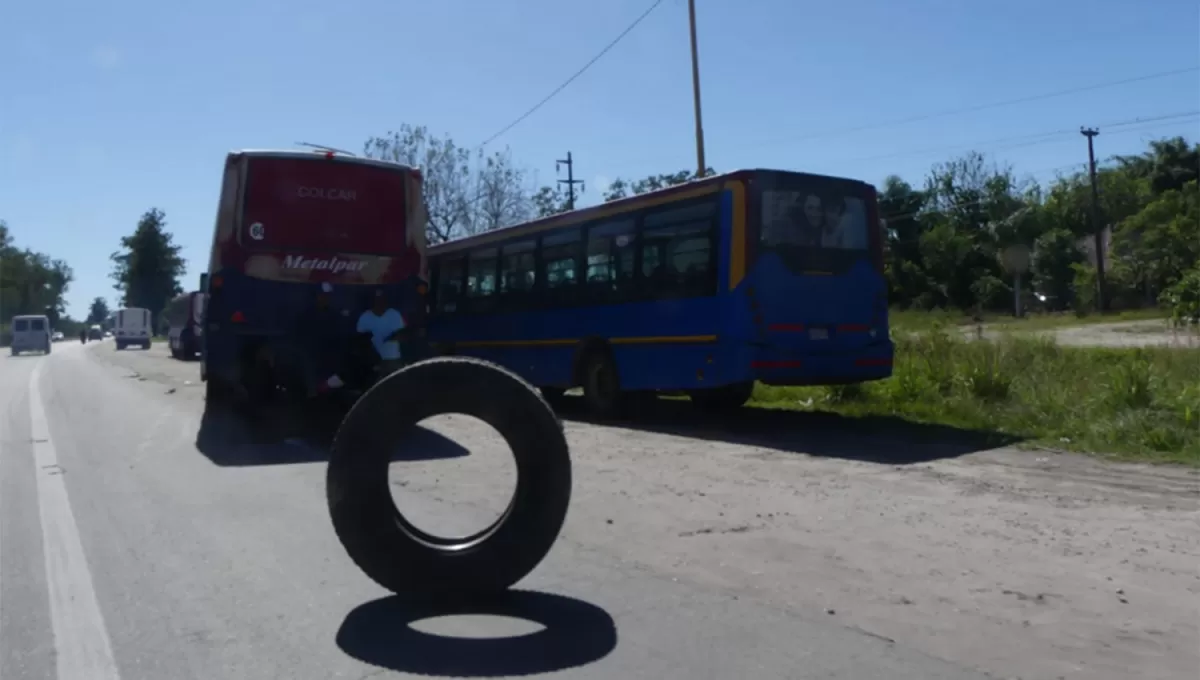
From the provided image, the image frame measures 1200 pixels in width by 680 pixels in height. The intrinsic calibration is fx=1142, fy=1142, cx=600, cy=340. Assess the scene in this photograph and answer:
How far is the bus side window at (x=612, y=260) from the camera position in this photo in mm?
15023

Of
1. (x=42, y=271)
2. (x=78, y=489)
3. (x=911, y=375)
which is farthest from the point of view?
(x=42, y=271)

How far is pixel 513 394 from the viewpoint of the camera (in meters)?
6.03

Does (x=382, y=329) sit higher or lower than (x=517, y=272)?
lower

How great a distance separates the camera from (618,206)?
1534 centimetres

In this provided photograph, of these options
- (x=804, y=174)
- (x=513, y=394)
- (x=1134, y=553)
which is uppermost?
(x=804, y=174)

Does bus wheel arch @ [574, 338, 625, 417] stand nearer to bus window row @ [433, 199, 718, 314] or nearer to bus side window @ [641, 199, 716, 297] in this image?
bus window row @ [433, 199, 718, 314]

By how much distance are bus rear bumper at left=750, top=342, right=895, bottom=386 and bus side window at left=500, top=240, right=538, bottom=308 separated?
5479 mm

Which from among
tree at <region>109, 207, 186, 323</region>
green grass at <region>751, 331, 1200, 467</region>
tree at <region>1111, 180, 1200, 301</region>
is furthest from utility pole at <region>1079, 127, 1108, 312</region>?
tree at <region>109, 207, 186, 323</region>

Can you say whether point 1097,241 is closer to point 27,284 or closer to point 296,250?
point 296,250

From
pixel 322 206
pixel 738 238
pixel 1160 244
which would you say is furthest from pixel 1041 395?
pixel 1160 244

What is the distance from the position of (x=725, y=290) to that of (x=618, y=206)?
2801mm

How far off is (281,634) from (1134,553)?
4886 mm

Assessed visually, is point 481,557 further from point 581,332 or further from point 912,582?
point 581,332

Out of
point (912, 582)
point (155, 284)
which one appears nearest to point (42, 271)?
point (155, 284)
